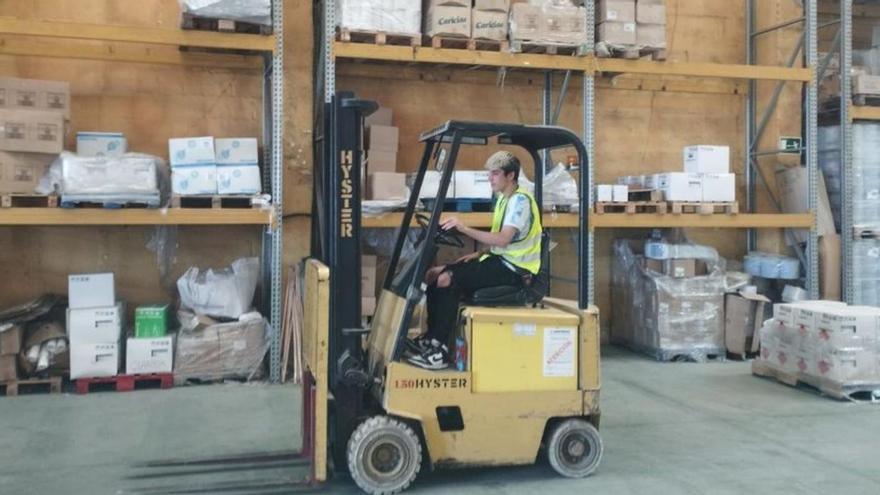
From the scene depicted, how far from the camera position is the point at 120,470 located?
5156 millimetres

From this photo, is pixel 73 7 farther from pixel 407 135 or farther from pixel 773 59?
pixel 773 59

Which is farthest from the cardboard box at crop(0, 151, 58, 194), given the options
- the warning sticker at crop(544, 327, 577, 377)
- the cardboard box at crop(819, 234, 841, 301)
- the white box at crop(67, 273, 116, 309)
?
the cardboard box at crop(819, 234, 841, 301)

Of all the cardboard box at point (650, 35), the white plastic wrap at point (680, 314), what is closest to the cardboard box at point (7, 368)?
the white plastic wrap at point (680, 314)

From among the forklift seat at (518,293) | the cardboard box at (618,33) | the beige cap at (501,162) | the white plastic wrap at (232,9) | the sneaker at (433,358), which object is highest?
the cardboard box at (618,33)

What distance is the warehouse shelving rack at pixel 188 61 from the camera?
734 centimetres

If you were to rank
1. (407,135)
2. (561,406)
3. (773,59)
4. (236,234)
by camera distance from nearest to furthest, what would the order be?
1. (561,406)
2. (236,234)
3. (407,135)
4. (773,59)

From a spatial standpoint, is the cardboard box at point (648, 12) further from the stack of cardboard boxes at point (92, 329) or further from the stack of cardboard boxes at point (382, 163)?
the stack of cardboard boxes at point (92, 329)

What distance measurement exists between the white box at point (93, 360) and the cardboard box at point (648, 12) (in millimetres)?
6791

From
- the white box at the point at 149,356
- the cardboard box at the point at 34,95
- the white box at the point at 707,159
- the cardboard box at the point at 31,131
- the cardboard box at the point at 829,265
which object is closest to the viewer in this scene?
the cardboard box at the point at 31,131

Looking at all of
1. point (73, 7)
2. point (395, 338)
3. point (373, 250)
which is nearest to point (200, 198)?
point (373, 250)

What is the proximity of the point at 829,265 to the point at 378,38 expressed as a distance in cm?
650

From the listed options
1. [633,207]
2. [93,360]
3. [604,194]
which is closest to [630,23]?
[604,194]

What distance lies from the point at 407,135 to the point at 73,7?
4.02 meters

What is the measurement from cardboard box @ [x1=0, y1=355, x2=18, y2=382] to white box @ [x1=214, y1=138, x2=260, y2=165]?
275cm
